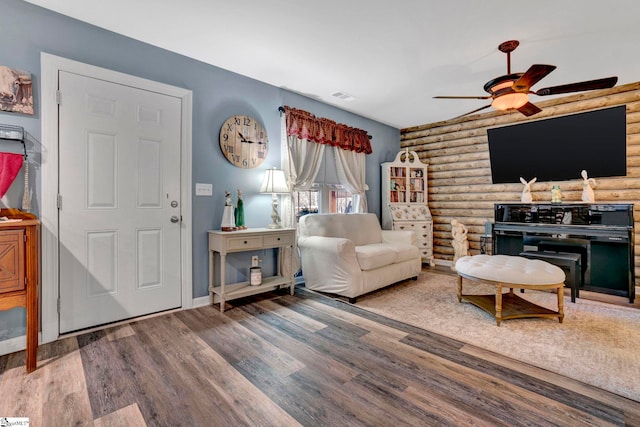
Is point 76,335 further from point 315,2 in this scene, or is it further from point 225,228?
point 315,2

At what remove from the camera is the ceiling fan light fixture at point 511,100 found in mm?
2652

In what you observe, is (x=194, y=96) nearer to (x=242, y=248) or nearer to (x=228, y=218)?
(x=228, y=218)

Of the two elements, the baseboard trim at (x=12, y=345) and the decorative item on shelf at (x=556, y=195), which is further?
the decorative item on shelf at (x=556, y=195)

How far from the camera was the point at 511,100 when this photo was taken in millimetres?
2715

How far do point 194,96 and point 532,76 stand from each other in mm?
2963

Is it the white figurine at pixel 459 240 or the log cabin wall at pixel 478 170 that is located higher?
the log cabin wall at pixel 478 170

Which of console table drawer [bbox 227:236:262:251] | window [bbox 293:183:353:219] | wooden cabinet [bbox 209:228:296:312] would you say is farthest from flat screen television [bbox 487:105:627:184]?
console table drawer [bbox 227:236:262:251]

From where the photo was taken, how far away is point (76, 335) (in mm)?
2324

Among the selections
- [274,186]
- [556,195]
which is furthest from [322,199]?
[556,195]

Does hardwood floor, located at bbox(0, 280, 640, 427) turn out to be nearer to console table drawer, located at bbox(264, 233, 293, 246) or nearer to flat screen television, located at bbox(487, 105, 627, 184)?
console table drawer, located at bbox(264, 233, 293, 246)

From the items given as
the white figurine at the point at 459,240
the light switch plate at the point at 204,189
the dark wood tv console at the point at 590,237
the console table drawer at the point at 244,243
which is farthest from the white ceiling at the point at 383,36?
the white figurine at the point at 459,240

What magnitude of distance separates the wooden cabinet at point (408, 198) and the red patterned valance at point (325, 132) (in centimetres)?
67

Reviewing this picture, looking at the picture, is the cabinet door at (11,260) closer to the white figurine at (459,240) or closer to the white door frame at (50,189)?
the white door frame at (50,189)

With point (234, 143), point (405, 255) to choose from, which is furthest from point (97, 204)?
point (405, 255)
